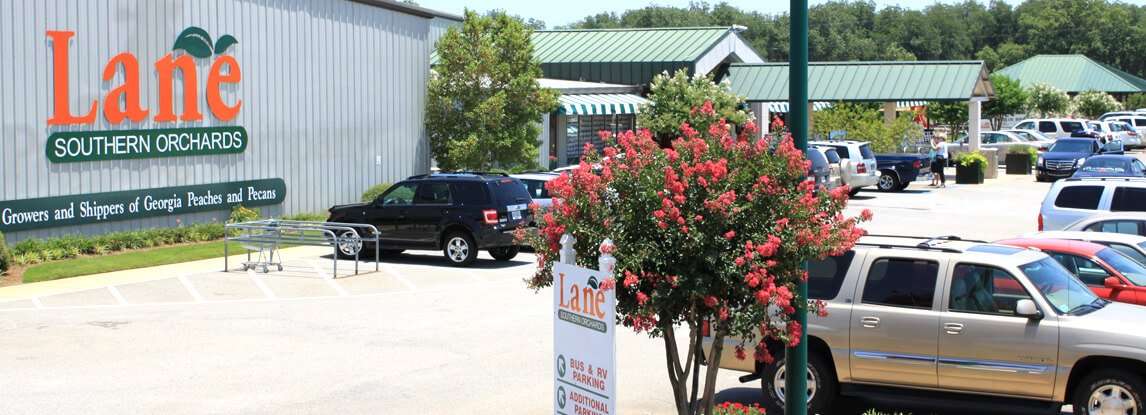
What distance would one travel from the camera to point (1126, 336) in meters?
10.5

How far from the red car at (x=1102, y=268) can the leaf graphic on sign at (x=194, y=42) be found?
17.1 metres

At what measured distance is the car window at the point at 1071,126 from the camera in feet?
198

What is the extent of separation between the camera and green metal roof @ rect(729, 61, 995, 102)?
1802 inches

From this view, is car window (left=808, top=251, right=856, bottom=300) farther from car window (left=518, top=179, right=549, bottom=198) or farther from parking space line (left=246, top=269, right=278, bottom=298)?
car window (left=518, top=179, right=549, bottom=198)

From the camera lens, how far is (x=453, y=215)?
A: 2336cm

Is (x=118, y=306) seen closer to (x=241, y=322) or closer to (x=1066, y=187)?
(x=241, y=322)

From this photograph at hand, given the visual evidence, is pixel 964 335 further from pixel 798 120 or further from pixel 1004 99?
pixel 1004 99

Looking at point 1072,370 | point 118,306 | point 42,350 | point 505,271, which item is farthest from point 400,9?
point 1072,370

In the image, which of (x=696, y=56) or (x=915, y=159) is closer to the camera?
(x=915, y=159)

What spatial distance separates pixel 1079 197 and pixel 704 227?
49.9ft

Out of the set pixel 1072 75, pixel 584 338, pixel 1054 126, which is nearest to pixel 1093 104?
pixel 1072 75

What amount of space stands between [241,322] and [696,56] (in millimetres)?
32018

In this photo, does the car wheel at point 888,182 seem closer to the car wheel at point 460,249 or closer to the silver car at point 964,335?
the car wheel at point 460,249

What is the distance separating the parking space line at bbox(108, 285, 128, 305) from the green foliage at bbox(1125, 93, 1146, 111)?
78253 mm
